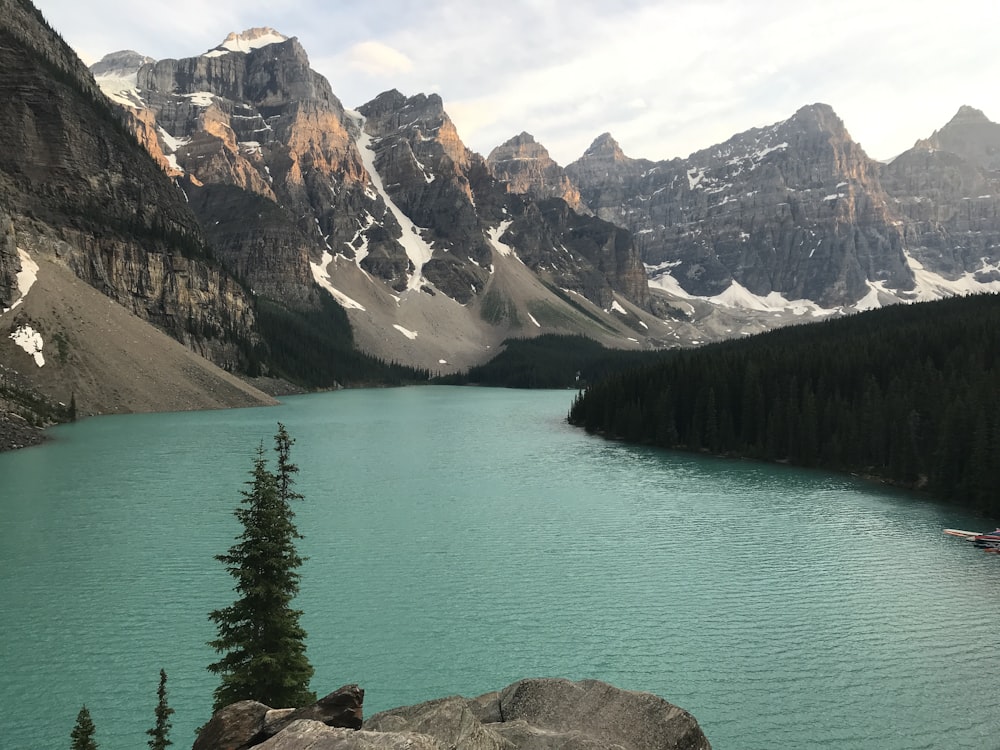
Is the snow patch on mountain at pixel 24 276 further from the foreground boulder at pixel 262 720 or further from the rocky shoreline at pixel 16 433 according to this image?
the foreground boulder at pixel 262 720

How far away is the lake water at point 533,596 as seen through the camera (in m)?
22.6

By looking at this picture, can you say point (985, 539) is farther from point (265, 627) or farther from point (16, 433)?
point (16, 433)

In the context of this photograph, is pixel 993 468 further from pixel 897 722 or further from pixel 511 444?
pixel 511 444

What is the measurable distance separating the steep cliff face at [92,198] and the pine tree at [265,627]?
124080 mm

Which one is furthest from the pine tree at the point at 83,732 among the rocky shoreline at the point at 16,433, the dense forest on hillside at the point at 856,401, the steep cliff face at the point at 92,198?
the steep cliff face at the point at 92,198

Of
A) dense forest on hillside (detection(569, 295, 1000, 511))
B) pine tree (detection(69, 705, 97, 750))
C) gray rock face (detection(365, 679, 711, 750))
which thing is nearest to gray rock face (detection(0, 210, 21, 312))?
dense forest on hillside (detection(569, 295, 1000, 511))

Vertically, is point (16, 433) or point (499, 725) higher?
point (499, 725)

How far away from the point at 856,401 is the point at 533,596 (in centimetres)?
5935

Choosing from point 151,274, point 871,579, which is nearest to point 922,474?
point 871,579

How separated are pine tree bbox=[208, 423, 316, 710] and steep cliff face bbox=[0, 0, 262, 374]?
12408cm

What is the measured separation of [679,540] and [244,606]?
3220 centimetres

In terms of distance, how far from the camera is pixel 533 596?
32.7 meters

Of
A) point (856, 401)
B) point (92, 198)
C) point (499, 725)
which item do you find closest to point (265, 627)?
point (499, 725)

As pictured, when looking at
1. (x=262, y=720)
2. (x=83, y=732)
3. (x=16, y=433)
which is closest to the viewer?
(x=262, y=720)
